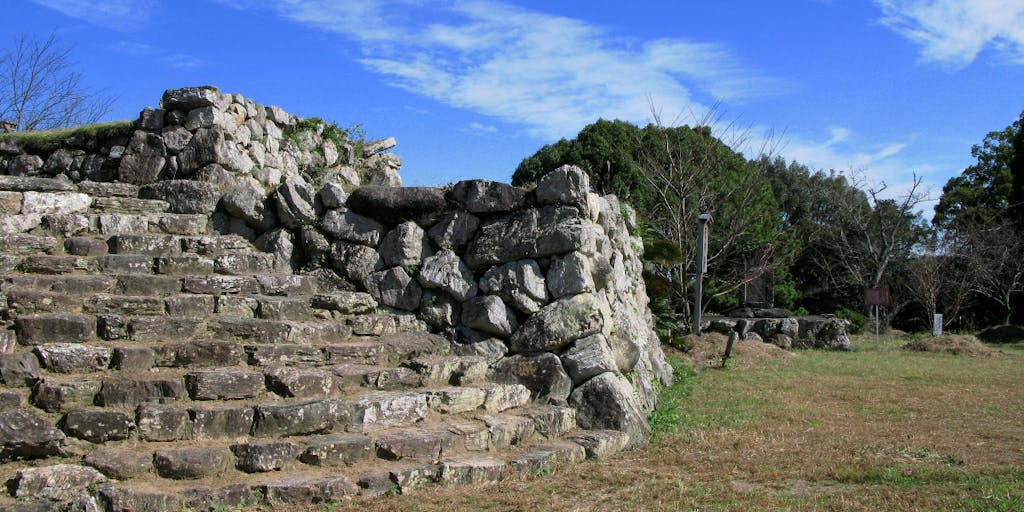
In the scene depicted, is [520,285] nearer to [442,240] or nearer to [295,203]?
[442,240]

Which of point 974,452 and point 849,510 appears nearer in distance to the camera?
point 849,510

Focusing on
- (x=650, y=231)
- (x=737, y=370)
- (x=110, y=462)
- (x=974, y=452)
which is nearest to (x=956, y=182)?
(x=650, y=231)

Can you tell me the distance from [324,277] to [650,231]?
10.2m

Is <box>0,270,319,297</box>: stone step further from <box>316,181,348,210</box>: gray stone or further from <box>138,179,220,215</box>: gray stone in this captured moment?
<box>138,179,220,215</box>: gray stone

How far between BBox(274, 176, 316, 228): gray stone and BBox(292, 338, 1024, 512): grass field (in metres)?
3.67

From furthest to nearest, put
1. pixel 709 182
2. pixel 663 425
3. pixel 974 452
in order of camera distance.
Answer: pixel 709 182 < pixel 663 425 < pixel 974 452

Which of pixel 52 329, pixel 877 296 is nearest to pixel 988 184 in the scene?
pixel 877 296

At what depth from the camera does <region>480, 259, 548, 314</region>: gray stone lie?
6.86 metres

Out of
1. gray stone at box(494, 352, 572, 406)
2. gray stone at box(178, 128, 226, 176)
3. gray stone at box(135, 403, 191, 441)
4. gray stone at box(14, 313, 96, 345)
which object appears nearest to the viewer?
gray stone at box(135, 403, 191, 441)

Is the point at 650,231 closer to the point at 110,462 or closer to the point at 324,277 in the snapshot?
the point at 324,277

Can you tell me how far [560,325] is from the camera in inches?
263

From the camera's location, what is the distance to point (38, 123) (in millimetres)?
15383

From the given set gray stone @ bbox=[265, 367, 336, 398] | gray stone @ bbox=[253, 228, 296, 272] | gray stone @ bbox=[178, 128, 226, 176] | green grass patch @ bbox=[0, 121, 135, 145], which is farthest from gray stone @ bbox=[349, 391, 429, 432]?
green grass patch @ bbox=[0, 121, 135, 145]

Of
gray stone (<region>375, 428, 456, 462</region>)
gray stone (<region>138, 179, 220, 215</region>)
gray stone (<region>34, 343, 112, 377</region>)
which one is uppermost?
gray stone (<region>138, 179, 220, 215</region>)
